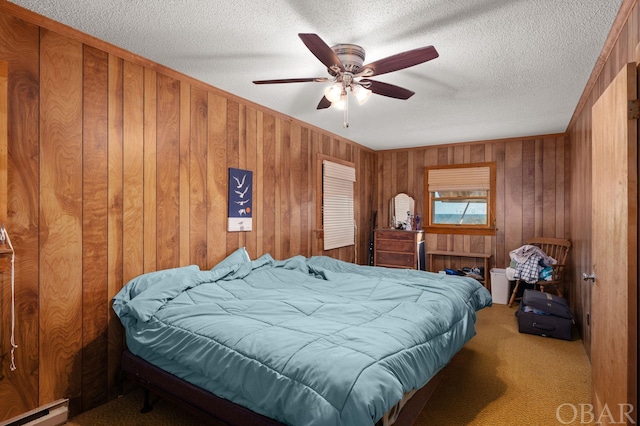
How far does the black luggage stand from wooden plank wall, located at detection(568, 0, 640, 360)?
0.15 meters

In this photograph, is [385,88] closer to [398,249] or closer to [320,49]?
[320,49]

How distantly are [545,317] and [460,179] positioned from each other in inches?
96.8

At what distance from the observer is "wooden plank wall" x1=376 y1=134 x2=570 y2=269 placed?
482 centimetres

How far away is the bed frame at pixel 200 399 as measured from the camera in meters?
1.63

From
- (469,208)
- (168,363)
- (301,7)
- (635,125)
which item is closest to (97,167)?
(168,363)

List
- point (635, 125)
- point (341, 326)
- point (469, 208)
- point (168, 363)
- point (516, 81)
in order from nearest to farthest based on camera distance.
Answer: point (635, 125)
point (341, 326)
point (168, 363)
point (516, 81)
point (469, 208)

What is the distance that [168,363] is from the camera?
1993 millimetres

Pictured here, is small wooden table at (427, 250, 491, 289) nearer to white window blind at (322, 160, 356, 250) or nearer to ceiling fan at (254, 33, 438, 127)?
white window blind at (322, 160, 356, 250)

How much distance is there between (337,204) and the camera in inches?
192

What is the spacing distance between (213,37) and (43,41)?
3.20 feet

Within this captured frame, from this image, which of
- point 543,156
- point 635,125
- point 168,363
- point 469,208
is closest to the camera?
point 635,125

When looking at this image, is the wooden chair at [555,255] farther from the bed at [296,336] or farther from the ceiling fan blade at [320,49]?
the ceiling fan blade at [320,49]

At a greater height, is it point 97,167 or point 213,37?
point 213,37

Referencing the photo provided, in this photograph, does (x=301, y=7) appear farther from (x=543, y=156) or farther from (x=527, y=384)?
(x=543, y=156)
